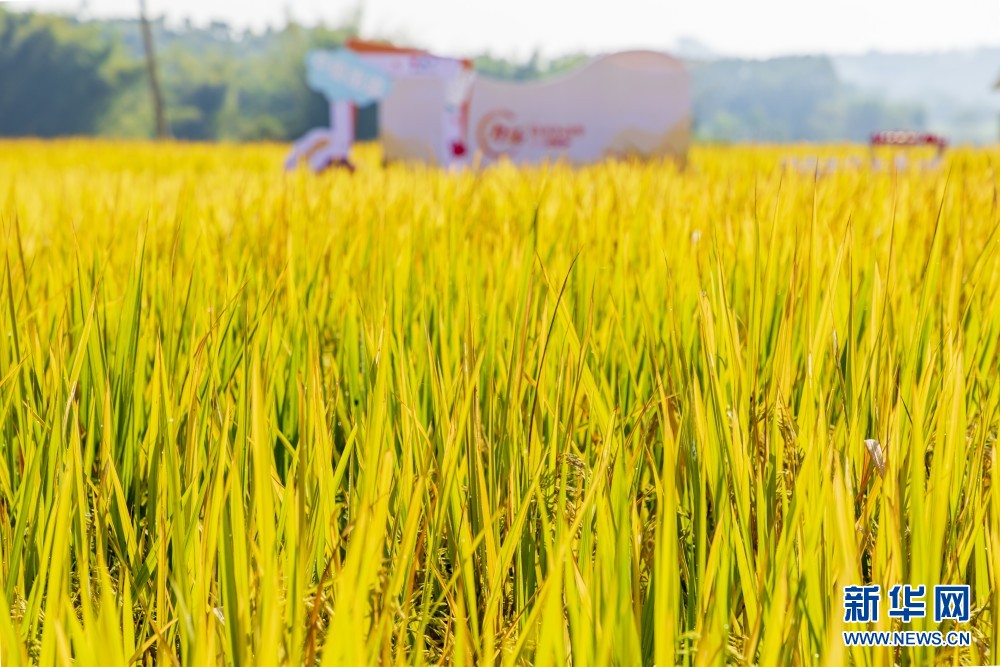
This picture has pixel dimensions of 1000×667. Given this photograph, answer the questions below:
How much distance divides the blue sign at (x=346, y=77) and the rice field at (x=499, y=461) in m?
5.01

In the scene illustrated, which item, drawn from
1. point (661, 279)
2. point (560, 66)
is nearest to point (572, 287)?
point (661, 279)

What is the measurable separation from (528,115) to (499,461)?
20.2 ft

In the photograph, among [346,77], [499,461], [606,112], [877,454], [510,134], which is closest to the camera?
[877,454]

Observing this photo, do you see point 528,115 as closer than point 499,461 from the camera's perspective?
No

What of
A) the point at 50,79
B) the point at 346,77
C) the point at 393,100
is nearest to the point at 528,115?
the point at 393,100

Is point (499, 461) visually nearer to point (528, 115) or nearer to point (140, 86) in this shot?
point (528, 115)

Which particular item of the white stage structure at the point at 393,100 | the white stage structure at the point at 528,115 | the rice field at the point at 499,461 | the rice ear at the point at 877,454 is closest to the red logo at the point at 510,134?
the white stage structure at the point at 528,115

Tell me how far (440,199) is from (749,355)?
1.54 metres

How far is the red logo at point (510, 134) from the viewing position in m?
6.77

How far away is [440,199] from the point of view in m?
2.41

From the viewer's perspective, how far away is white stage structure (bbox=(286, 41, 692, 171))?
676cm

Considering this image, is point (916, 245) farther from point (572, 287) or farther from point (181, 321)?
point (181, 321)

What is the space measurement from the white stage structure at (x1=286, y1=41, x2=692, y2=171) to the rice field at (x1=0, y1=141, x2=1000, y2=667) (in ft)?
17.2

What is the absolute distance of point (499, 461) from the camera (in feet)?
3.05
